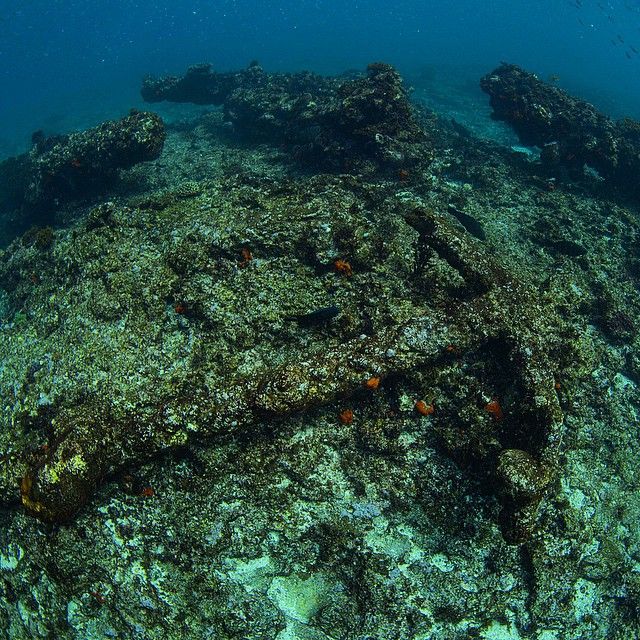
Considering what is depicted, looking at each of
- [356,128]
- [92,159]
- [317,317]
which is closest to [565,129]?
[356,128]

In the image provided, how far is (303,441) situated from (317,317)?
86.9 inches

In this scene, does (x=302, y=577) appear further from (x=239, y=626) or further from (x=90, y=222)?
(x=90, y=222)

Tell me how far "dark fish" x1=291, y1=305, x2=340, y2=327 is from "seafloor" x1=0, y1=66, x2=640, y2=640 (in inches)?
1.8

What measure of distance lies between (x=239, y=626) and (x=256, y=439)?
2.40 metres

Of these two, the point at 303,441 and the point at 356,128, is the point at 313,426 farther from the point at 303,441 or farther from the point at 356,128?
the point at 356,128

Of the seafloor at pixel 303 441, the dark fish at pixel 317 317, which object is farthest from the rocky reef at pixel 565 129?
the dark fish at pixel 317 317

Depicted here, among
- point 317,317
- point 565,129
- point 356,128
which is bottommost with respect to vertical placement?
point 317,317

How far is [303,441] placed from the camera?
6418 millimetres

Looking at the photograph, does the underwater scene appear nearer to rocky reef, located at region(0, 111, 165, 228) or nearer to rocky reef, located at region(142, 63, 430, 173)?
rocky reef, located at region(142, 63, 430, 173)

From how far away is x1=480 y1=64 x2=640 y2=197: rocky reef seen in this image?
16.4 meters

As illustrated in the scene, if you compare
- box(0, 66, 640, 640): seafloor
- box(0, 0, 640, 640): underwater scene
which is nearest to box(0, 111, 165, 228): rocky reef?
box(0, 0, 640, 640): underwater scene

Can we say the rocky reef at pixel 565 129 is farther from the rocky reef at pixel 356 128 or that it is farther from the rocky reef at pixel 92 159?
the rocky reef at pixel 92 159

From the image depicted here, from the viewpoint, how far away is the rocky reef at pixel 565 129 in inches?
647

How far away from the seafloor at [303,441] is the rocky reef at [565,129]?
975cm
